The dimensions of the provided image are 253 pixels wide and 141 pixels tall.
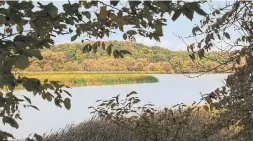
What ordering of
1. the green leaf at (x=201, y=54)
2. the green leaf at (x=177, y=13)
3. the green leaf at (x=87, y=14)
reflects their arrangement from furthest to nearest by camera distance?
the green leaf at (x=201, y=54) < the green leaf at (x=87, y=14) < the green leaf at (x=177, y=13)

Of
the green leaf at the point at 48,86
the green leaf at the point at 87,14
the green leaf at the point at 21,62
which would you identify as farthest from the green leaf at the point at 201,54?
the green leaf at the point at 21,62

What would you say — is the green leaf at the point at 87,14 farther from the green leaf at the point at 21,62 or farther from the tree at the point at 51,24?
the green leaf at the point at 21,62

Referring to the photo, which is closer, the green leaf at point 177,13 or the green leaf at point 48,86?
the green leaf at point 177,13

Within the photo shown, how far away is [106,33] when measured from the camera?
162 centimetres

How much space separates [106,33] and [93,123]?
423 centimetres

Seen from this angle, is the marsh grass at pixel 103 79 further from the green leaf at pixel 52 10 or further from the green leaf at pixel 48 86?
the green leaf at pixel 52 10

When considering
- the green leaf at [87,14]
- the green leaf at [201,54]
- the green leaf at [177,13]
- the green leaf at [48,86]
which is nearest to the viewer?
the green leaf at [177,13]

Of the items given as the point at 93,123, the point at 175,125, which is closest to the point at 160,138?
the point at 175,125

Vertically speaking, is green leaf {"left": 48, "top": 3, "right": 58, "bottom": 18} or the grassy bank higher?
green leaf {"left": 48, "top": 3, "right": 58, "bottom": 18}

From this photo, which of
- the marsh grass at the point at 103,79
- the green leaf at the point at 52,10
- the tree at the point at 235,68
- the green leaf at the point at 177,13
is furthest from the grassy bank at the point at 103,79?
the green leaf at the point at 177,13

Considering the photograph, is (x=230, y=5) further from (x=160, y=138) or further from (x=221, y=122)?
(x=160, y=138)

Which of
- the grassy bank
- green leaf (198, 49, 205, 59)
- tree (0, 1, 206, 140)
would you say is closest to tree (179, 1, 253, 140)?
green leaf (198, 49, 205, 59)

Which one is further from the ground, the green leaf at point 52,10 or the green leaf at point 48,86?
the green leaf at point 52,10

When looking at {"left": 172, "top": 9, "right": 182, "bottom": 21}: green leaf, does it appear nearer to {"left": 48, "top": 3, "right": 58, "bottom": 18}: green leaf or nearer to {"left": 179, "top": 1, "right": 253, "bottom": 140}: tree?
{"left": 48, "top": 3, "right": 58, "bottom": 18}: green leaf
